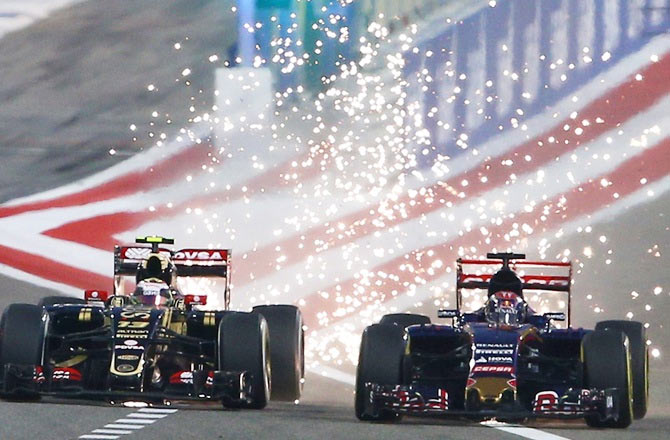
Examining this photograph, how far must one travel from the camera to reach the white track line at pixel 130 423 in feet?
44.3

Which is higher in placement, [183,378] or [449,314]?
[449,314]

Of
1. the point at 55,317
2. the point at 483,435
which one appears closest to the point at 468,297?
the point at 55,317

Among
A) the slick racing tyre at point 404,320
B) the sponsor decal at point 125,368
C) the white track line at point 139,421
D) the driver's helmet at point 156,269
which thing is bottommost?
the white track line at point 139,421

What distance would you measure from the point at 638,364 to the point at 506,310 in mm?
1181

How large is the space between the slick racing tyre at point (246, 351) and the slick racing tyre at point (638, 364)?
2543 millimetres

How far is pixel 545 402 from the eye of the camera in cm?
1435

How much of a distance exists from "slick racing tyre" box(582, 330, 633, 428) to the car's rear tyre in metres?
1.29

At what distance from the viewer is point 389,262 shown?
22312mm

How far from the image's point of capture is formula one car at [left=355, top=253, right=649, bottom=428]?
47.3ft

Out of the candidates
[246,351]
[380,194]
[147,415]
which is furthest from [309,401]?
[380,194]

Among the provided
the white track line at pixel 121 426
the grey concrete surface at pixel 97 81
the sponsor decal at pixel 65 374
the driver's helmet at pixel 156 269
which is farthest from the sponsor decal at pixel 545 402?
the grey concrete surface at pixel 97 81

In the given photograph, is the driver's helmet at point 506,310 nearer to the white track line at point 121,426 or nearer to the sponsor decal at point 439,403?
the sponsor decal at point 439,403

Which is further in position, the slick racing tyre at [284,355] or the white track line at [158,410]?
the slick racing tyre at [284,355]

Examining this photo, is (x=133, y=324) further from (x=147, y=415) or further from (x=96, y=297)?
(x=96, y=297)
